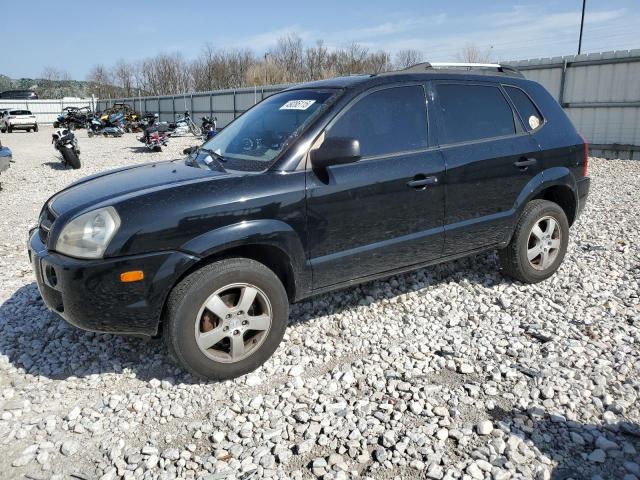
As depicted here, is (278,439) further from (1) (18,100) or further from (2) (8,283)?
(1) (18,100)

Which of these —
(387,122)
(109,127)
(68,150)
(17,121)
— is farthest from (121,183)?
(17,121)

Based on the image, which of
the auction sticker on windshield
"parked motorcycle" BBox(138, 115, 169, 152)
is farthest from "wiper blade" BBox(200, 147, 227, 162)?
"parked motorcycle" BBox(138, 115, 169, 152)

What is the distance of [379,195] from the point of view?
11.6 feet

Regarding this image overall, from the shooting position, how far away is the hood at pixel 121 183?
3.12 meters

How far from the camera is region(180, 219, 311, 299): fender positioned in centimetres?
294

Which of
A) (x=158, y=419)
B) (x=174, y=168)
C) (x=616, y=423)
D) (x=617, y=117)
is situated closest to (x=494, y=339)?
(x=616, y=423)

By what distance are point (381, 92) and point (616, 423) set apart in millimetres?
2592

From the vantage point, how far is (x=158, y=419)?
2.88 m

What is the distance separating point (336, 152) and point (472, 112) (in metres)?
1.59

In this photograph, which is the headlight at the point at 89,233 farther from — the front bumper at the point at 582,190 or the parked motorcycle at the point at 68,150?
the parked motorcycle at the point at 68,150

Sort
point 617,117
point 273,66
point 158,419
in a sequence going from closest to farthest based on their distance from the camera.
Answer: point 158,419, point 617,117, point 273,66

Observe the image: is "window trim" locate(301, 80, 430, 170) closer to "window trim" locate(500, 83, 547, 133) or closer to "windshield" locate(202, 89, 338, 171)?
"windshield" locate(202, 89, 338, 171)

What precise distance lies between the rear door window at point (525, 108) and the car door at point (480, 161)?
0.09 metres

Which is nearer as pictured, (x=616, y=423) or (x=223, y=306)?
(x=616, y=423)
